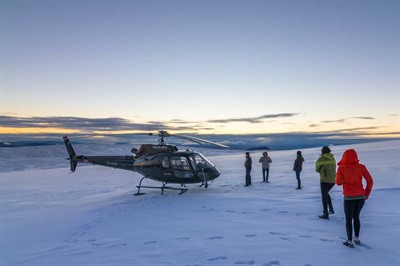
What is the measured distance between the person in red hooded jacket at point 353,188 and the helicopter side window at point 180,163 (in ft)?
26.9

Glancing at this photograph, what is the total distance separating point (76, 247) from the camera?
271 inches

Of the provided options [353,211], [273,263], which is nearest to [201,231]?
[273,263]

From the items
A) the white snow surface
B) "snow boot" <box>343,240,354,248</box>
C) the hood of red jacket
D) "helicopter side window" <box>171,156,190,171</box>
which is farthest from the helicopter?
"snow boot" <box>343,240,354,248</box>

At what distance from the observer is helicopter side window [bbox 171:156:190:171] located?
44.9ft

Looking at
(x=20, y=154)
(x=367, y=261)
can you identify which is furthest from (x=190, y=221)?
(x=20, y=154)

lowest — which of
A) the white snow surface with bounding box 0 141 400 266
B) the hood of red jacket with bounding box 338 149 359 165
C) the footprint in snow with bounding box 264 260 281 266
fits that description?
the white snow surface with bounding box 0 141 400 266

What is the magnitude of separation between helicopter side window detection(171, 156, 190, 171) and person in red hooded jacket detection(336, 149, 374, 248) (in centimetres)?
821

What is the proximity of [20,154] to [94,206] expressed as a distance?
198 ft

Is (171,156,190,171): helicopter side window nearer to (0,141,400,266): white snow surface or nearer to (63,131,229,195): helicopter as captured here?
(63,131,229,195): helicopter

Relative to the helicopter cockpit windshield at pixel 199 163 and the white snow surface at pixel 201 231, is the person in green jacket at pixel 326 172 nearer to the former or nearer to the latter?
the white snow surface at pixel 201 231

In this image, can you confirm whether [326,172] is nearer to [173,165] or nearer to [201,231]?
[201,231]

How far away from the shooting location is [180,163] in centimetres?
1379

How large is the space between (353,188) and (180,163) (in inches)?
341

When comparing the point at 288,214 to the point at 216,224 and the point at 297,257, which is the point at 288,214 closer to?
the point at 216,224
